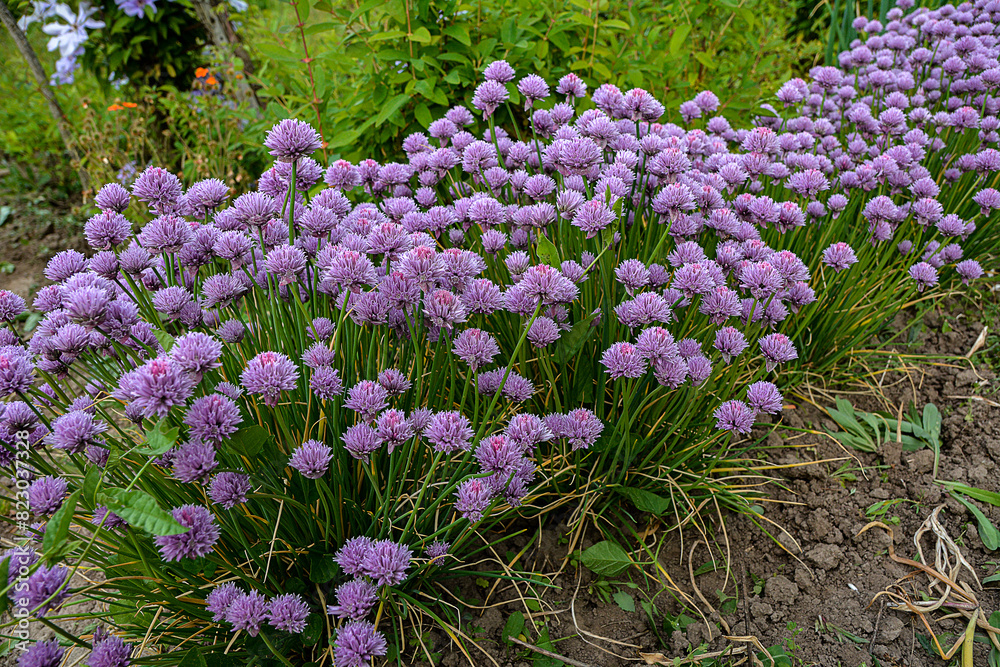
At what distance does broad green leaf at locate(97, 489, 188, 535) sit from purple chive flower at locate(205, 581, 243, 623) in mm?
345

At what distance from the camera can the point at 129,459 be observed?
144 cm

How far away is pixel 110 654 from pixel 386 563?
59cm

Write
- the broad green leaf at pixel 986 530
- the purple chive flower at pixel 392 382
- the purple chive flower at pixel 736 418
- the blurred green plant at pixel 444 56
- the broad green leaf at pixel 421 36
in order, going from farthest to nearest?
the blurred green plant at pixel 444 56, the broad green leaf at pixel 421 36, the broad green leaf at pixel 986 530, the purple chive flower at pixel 736 418, the purple chive flower at pixel 392 382

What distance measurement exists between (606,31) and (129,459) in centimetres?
319

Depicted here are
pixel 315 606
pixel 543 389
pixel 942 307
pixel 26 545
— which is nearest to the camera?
pixel 26 545

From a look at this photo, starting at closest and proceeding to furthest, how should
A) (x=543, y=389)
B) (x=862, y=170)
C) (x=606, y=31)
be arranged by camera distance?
(x=543, y=389) < (x=862, y=170) < (x=606, y=31)

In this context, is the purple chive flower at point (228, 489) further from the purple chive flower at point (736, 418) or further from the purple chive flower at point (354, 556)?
the purple chive flower at point (736, 418)

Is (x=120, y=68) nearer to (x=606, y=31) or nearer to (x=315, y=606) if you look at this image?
(x=606, y=31)

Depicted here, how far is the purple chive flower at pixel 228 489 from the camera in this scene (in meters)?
1.36

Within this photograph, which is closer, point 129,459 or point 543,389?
point 129,459

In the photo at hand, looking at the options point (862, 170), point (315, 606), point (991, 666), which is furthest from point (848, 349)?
point (315, 606)

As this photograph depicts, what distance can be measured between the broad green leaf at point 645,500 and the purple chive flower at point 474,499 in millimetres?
622

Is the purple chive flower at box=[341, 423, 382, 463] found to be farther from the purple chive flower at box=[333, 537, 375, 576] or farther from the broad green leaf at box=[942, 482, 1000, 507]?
the broad green leaf at box=[942, 482, 1000, 507]

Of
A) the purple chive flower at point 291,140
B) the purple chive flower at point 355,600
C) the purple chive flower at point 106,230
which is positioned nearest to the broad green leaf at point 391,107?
the purple chive flower at point 291,140
